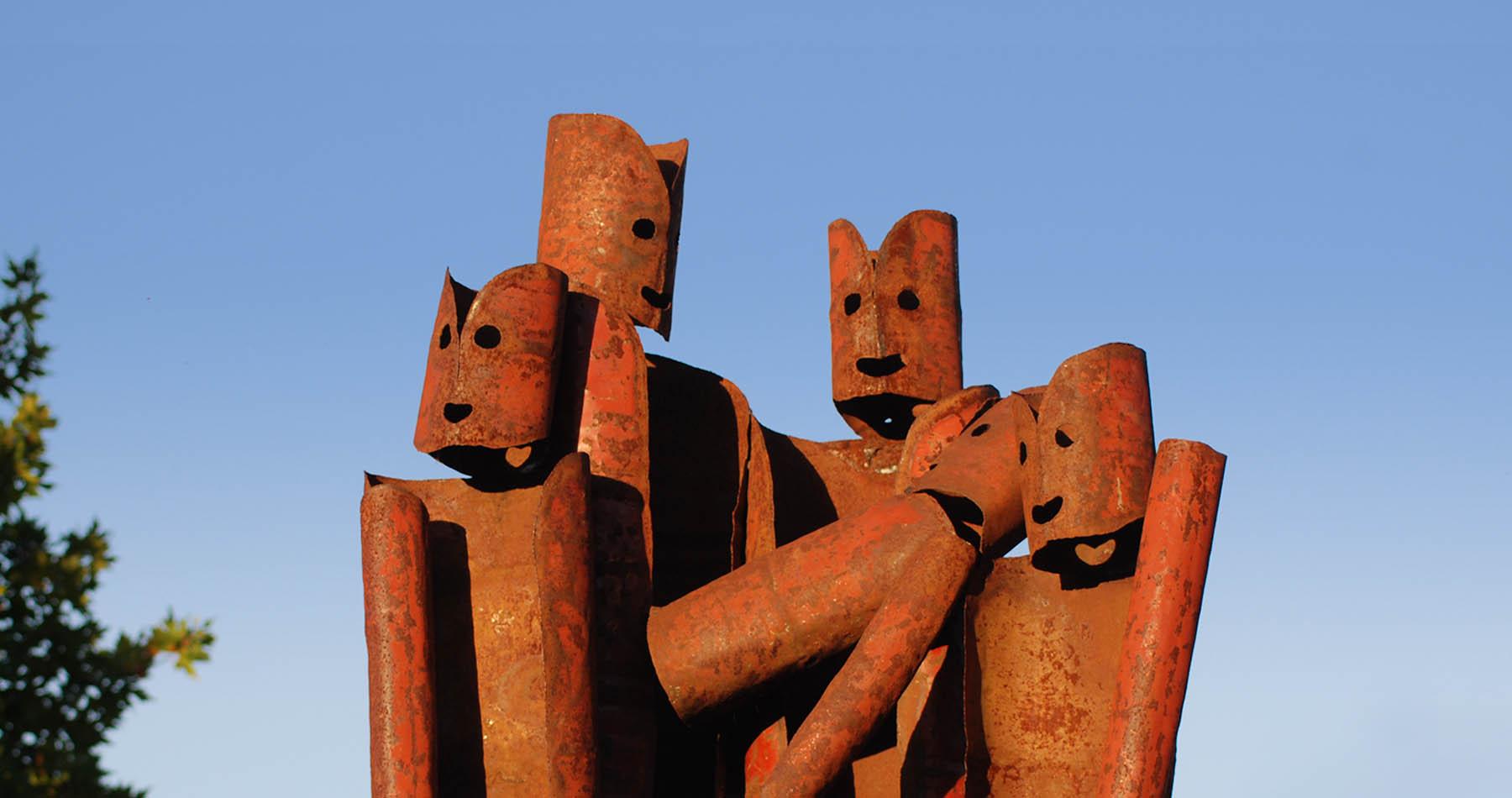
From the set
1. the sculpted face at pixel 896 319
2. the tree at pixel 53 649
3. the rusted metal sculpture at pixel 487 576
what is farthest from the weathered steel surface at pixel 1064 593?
the tree at pixel 53 649

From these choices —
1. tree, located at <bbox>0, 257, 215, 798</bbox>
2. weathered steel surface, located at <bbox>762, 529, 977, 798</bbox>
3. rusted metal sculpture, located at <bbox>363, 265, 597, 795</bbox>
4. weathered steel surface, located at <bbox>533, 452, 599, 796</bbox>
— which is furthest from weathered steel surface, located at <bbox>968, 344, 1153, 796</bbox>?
tree, located at <bbox>0, 257, 215, 798</bbox>

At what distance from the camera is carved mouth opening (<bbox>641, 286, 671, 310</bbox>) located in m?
11.7

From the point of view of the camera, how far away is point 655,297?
11.8 metres

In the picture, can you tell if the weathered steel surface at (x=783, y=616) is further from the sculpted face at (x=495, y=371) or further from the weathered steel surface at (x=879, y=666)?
the sculpted face at (x=495, y=371)

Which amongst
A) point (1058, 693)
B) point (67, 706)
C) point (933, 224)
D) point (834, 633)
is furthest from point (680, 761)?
point (67, 706)

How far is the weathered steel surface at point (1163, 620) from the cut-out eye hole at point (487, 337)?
3193 mm

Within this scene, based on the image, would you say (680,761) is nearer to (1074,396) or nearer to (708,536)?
(708,536)

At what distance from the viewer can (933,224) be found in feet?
40.6

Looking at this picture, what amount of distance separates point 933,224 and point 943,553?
3.04m

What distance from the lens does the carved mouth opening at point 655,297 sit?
1170 cm

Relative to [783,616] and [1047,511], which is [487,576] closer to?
[783,616]

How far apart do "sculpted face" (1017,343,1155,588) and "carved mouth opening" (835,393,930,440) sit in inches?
72.9

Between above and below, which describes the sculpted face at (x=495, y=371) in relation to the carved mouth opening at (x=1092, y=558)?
above

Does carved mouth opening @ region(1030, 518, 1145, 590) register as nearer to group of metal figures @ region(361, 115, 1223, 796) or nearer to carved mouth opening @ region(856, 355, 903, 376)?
group of metal figures @ region(361, 115, 1223, 796)
